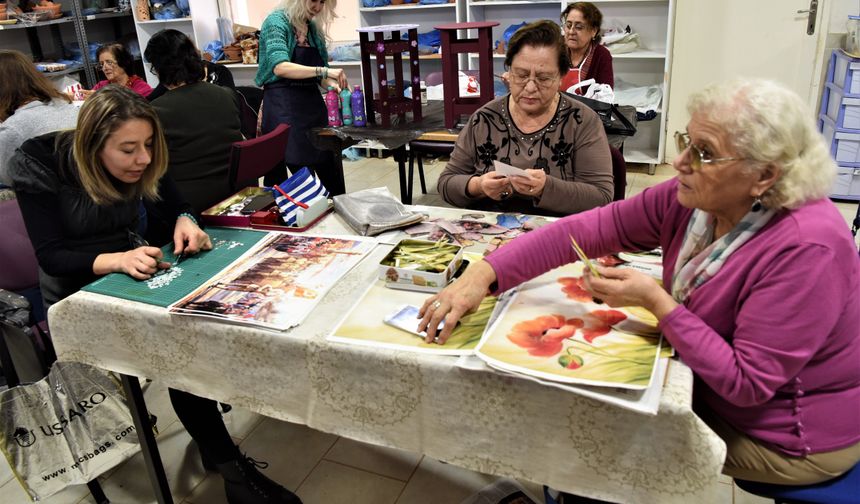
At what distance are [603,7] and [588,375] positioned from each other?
4.57 m

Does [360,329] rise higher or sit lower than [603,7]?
lower

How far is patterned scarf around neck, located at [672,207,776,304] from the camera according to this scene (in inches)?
48.0

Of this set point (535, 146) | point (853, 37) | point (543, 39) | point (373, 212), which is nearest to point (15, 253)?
point (373, 212)

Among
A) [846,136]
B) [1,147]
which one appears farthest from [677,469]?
[846,136]

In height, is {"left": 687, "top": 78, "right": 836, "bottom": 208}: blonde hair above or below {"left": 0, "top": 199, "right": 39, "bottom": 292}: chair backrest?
above

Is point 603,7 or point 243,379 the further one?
point 603,7

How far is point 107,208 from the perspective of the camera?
75.8 inches

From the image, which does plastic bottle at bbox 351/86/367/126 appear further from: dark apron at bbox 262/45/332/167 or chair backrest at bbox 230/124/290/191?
chair backrest at bbox 230/124/290/191

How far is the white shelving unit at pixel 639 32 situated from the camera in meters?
4.94

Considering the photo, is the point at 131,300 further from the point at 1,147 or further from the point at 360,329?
the point at 1,147

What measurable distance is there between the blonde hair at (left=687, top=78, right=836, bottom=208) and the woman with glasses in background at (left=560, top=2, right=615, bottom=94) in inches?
107

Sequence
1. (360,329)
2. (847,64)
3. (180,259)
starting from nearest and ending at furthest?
(360,329)
(180,259)
(847,64)

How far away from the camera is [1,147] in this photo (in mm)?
2887

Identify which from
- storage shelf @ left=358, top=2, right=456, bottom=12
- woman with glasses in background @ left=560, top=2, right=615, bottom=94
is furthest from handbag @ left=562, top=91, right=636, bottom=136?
storage shelf @ left=358, top=2, right=456, bottom=12
